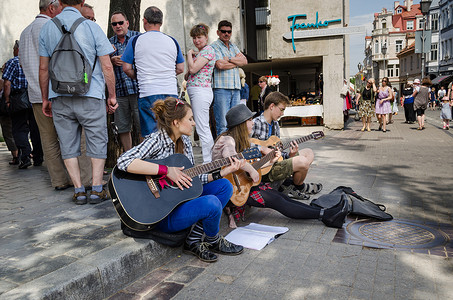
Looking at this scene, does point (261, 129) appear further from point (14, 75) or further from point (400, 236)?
point (14, 75)

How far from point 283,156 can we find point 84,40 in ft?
8.88

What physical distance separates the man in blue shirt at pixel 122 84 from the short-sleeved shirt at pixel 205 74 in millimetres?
796

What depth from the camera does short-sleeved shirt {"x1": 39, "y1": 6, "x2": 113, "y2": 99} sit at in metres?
4.16

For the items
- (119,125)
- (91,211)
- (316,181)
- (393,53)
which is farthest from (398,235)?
(393,53)

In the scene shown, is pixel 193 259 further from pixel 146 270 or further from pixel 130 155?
pixel 130 155

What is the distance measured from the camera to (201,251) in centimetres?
344

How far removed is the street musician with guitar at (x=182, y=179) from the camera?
3170 millimetres

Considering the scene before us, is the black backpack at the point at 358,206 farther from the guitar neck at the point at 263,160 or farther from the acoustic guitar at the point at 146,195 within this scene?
the acoustic guitar at the point at 146,195

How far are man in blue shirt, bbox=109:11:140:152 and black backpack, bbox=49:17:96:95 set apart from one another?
1220 millimetres

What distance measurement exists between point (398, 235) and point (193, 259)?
6.63 ft

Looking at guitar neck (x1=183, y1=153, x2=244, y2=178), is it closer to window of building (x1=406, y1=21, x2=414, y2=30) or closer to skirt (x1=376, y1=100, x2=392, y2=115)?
skirt (x1=376, y1=100, x2=392, y2=115)

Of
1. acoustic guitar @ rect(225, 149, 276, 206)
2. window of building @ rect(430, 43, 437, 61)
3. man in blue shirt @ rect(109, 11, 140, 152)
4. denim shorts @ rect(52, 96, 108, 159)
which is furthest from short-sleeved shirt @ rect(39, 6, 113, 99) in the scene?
window of building @ rect(430, 43, 437, 61)

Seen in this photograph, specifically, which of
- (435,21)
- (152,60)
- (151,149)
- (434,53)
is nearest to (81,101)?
(152,60)

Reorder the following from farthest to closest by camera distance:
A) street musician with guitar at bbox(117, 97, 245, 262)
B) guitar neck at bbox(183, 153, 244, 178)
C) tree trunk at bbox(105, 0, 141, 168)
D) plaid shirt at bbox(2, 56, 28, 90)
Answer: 1. plaid shirt at bbox(2, 56, 28, 90)
2. tree trunk at bbox(105, 0, 141, 168)
3. guitar neck at bbox(183, 153, 244, 178)
4. street musician with guitar at bbox(117, 97, 245, 262)
